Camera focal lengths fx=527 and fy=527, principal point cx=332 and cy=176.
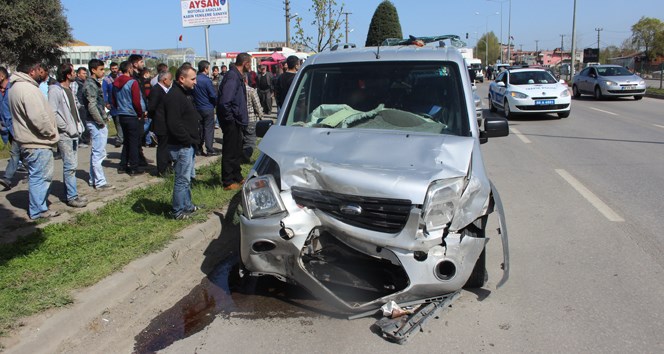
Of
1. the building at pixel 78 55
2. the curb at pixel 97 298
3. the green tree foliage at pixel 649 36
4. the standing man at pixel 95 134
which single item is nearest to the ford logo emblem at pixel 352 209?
the curb at pixel 97 298

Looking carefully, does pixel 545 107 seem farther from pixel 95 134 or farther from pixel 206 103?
pixel 95 134

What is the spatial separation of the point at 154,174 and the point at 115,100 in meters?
1.39

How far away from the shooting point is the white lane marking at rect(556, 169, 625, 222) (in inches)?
245

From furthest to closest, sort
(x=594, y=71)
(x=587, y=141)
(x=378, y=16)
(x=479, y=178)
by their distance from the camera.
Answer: (x=378, y=16), (x=594, y=71), (x=587, y=141), (x=479, y=178)

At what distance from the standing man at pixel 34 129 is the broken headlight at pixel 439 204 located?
14.9 feet

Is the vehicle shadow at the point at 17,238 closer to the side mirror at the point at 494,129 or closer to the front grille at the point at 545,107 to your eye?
the side mirror at the point at 494,129

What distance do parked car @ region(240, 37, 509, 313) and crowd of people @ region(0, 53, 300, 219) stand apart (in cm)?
201

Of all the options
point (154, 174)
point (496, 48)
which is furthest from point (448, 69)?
point (496, 48)

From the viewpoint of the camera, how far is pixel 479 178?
388 cm

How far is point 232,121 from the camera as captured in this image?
754 cm

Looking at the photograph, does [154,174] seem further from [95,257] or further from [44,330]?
[44,330]

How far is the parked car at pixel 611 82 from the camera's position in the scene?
23078 millimetres

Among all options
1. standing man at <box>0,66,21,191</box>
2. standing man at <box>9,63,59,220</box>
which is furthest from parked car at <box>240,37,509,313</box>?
standing man at <box>0,66,21,191</box>

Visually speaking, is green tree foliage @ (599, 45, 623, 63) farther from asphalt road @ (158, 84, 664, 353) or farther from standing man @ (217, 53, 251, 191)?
standing man @ (217, 53, 251, 191)
